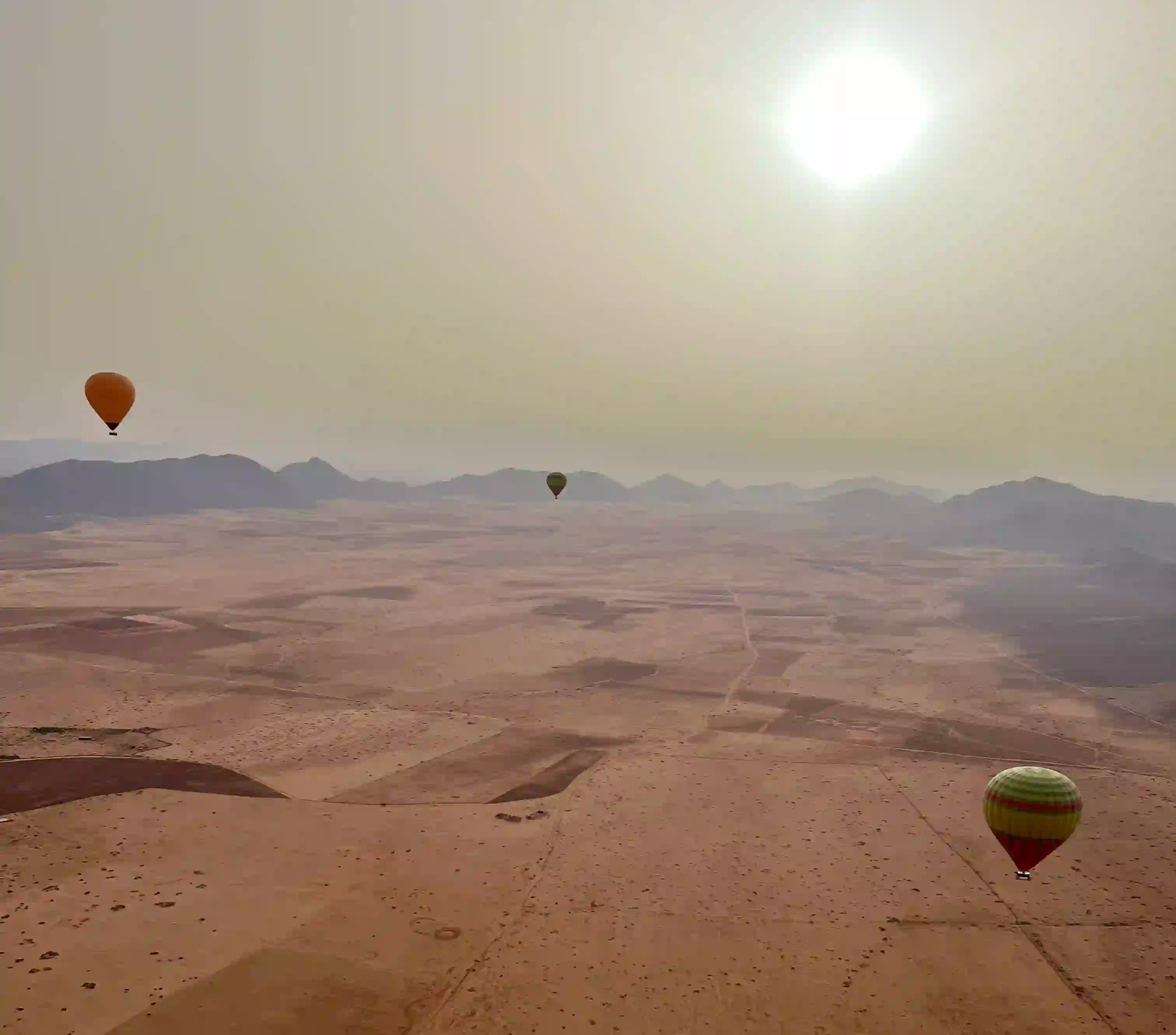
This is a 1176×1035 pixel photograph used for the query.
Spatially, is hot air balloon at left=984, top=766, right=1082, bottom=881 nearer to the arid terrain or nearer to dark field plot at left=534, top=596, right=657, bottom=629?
the arid terrain

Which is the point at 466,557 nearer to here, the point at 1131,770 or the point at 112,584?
the point at 112,584

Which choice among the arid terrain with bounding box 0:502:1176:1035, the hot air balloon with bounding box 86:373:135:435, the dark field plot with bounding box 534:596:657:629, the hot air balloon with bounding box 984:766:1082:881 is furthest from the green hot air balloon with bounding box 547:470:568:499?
the hot air balloon with bounding box 984:766:1082:881

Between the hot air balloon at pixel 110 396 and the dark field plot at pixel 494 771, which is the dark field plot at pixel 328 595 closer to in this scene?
the hot air balloon at pixel 110 396

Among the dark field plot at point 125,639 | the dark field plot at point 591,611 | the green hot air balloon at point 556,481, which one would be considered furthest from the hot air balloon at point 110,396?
the green hot air balloon at point 556,481

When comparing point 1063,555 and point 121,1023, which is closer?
point 121,1023

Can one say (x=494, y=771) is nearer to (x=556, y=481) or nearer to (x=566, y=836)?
(x=566, y=836)

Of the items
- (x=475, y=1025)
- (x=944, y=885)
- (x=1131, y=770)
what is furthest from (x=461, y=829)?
(x=1131, y=770)

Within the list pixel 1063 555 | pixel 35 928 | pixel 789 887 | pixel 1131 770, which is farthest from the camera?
pixel 1063 555
